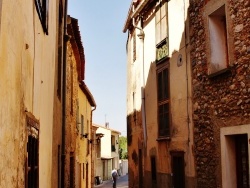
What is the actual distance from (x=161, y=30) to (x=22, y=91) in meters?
9.11

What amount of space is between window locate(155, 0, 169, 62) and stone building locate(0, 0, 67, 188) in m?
6.56

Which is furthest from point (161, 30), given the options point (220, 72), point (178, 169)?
point (220, 72)

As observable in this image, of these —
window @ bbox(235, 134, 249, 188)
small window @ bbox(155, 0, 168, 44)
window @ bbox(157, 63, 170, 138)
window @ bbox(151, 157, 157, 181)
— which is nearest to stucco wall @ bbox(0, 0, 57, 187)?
window @ bbox(235, 134, 249, 188)

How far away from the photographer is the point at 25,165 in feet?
13.2

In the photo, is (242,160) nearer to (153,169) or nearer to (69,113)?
(153,169)

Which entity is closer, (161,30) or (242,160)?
(242,160)

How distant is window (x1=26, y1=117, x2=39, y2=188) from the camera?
4.38m

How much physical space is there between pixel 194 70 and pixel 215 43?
114 cm

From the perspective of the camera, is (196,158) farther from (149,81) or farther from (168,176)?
(149,81)

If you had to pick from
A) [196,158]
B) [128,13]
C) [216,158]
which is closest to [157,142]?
[196,158]

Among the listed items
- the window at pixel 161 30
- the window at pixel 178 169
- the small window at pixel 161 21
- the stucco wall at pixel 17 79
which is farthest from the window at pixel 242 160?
the small window at pixel 161 21

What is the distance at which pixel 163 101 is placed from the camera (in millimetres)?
12102

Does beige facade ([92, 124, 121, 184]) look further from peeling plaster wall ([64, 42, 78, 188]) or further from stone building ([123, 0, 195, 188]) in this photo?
peeling plaster wall ([64, 42, 78, 188])

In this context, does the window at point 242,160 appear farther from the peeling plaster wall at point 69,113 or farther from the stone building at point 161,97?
the peeling plaster wall at point 69,113
